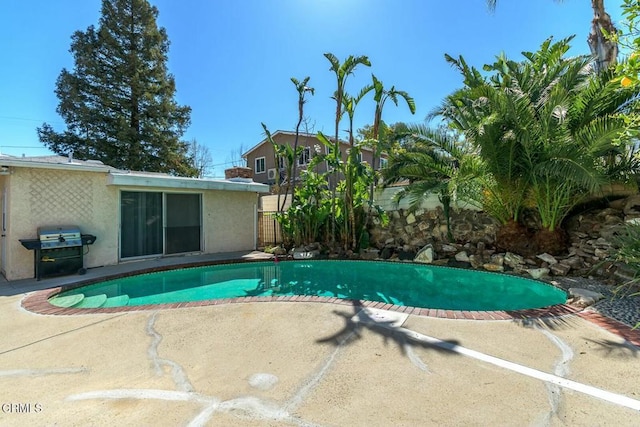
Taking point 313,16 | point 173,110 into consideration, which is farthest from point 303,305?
point 173,110

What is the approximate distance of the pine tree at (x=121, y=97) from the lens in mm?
20281

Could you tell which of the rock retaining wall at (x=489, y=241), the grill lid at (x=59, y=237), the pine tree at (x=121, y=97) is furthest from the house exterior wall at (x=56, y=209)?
the pine tree at (x=121, y=97)

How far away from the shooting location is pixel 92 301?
6301mm

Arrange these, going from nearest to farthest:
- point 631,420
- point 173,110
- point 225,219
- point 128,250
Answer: point 631,420, point 128,250, point 225,219, point 173,110

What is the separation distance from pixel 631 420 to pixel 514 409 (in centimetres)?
79

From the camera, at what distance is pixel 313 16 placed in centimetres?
1079

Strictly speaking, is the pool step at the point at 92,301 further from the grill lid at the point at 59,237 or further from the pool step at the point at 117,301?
the grill lid at the point at 59,237

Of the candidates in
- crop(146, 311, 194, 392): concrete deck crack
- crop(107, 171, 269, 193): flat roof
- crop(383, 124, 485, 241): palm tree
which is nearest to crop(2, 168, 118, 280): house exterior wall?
crop(107, 171, 269, 193): flat roof

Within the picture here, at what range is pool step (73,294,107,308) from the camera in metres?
5.96

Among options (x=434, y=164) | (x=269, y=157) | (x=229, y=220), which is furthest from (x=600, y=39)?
(x=269, y=157)

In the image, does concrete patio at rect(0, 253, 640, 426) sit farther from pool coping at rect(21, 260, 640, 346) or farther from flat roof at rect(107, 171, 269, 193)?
flat roof at rect(107, 171, 269, 193)

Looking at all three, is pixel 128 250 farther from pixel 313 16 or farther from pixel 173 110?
pixel 173 110

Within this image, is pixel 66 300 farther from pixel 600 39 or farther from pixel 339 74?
pixel 600 39

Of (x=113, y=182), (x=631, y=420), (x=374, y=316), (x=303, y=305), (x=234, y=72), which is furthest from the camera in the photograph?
(x=234, y=72)
